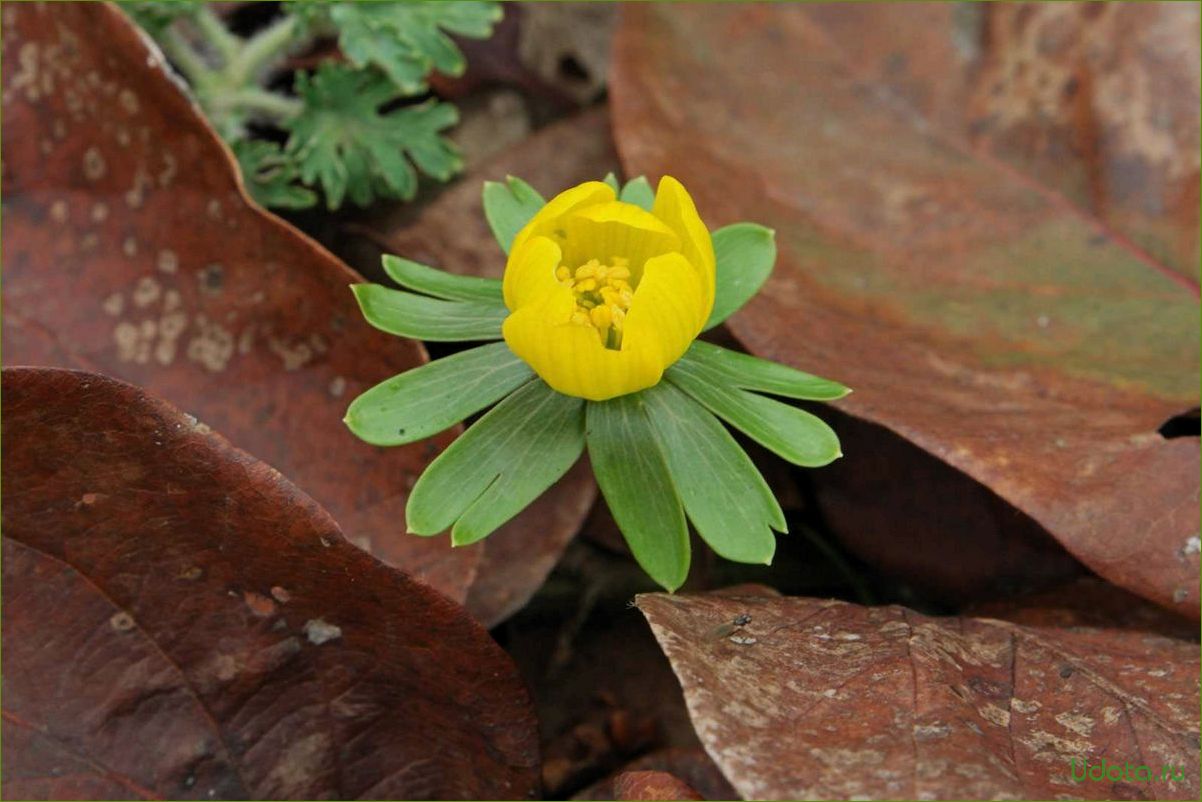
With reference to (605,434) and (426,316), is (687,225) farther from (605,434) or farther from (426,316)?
(426,316)

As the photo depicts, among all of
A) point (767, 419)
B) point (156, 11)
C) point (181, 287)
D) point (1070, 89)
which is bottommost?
point (181, 287)

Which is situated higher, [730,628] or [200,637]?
[730,628]

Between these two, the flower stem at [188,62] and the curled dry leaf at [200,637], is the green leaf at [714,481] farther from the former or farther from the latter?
the flower stem at [188,62]

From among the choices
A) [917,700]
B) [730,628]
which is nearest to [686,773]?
[730,628]

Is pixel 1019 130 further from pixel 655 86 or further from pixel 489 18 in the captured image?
pixel 489 18

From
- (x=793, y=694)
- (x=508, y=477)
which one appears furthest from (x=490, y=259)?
(x=793, y=694)

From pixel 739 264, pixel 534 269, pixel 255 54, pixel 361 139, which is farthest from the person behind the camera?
pixel 255 54

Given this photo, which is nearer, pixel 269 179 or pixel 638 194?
pixel 638 194
